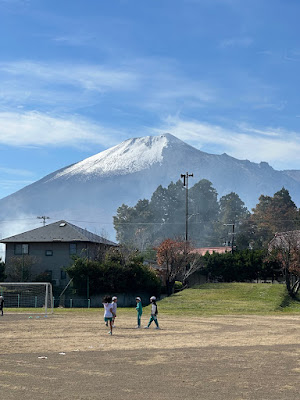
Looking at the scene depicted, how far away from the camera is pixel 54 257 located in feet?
258

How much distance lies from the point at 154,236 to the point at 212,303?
112 m

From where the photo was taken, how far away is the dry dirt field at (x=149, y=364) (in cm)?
1490

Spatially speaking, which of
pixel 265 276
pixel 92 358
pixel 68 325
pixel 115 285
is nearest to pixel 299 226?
pixel 265 276

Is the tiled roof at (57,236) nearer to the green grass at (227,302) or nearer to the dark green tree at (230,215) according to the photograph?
the green grass at (227,302)

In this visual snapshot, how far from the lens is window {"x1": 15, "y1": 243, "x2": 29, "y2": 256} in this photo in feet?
262

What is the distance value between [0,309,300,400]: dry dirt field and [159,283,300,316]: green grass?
66.8 ft

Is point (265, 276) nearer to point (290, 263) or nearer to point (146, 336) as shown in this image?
point (290, 263)

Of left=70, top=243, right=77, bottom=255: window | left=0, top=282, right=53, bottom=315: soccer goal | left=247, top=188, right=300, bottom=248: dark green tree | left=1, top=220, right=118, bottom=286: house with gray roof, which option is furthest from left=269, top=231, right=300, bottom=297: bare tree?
left=247, top=188, right=300, bottom=248: dark green tree

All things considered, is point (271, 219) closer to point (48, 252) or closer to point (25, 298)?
point (48, 252)

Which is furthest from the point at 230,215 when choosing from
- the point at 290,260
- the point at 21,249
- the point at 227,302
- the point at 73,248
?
the point at 227,302

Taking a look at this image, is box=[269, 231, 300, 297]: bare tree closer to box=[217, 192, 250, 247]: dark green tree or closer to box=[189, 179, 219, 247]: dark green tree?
box=[217, 192, 250, 247]: dark green tree

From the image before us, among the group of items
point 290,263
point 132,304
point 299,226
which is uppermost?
point 299,226

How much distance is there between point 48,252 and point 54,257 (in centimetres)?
113

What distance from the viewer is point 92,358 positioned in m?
20.8
